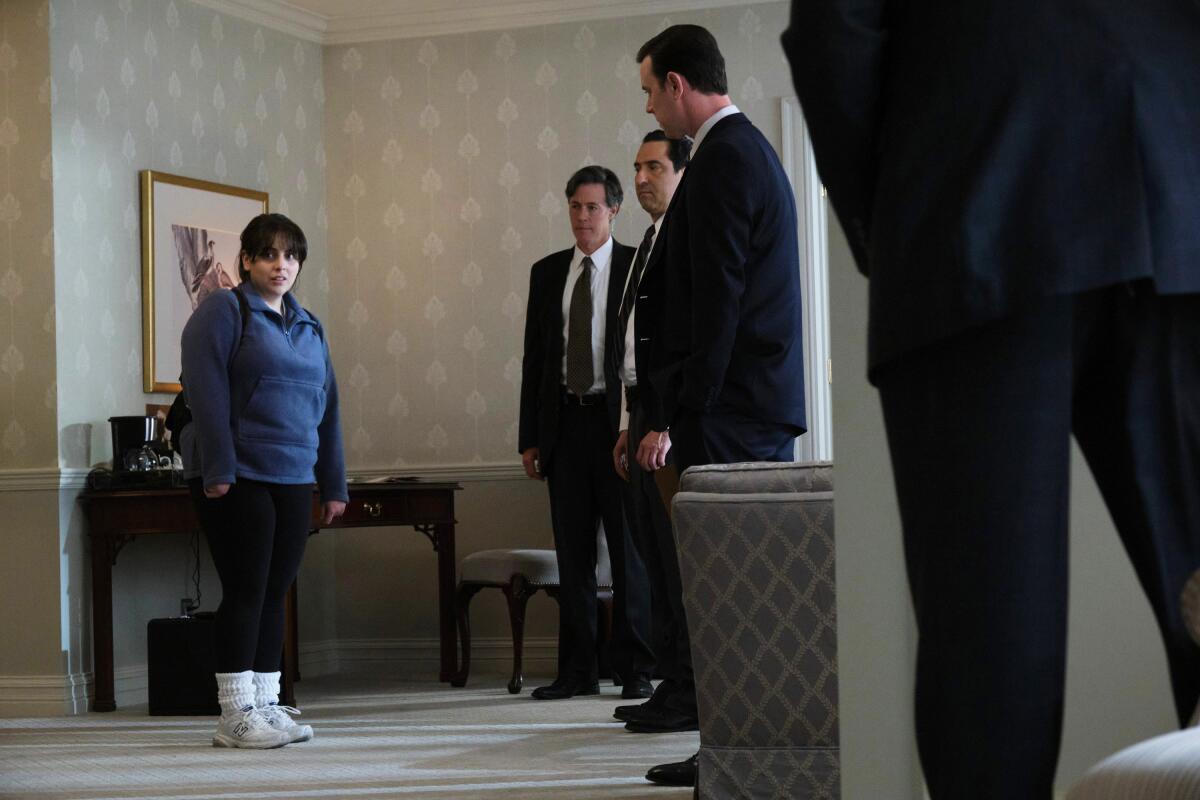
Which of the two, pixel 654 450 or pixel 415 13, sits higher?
pixel 415 13

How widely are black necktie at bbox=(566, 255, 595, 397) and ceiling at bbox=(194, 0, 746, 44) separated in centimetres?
155

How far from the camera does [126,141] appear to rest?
5.66 metres

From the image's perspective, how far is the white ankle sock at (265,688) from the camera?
4148 millimetres

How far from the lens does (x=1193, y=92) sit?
111cm

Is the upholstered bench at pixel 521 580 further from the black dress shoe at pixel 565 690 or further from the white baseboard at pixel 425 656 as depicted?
the white baseboard at pixel 425 656

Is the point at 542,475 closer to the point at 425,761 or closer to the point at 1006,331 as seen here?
the point at 425,761

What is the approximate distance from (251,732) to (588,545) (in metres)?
1.48

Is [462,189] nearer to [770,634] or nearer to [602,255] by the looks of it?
[602,255]

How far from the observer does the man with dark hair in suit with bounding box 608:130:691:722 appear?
3199 mm

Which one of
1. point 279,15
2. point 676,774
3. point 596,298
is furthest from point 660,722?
point 279,15

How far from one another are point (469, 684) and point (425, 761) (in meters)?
2.07

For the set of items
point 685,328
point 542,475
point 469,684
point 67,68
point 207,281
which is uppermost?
point 67,68

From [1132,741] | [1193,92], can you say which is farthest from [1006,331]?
[1132,741]

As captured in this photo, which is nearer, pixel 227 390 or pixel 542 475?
pixel 227 390
